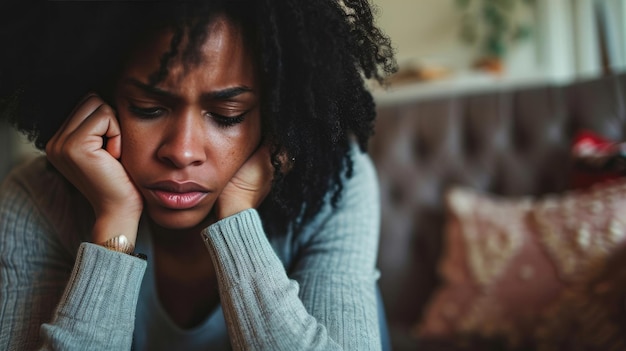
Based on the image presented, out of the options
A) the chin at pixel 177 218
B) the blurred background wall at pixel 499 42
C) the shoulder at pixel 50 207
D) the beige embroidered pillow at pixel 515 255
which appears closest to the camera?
the chin at pixel 177 218

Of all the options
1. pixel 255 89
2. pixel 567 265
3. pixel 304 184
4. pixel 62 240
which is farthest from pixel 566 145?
pixel 62 240

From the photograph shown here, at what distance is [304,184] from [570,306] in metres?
0.66

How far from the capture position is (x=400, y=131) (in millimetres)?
1587

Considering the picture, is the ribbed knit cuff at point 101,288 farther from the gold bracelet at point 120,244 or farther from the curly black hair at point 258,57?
the curly black hair at point 258,57

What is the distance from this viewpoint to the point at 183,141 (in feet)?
2.24

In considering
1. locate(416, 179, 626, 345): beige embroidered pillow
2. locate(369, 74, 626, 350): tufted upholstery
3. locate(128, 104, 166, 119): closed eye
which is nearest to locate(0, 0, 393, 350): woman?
locate(128, 104, 166, 119): closed eye

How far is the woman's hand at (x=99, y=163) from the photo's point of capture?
72 cm

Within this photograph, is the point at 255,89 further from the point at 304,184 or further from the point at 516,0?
the point at 516,0

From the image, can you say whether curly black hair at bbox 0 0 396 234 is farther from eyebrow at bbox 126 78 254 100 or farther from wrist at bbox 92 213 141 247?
wrist at bbox 92 213 141 247

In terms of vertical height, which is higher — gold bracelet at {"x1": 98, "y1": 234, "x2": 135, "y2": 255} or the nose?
the nose

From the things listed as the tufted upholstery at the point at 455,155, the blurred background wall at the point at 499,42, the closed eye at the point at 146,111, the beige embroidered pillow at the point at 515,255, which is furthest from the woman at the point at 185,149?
the blurred background wall at the point at 499,42

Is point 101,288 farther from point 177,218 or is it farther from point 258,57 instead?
point 258,57

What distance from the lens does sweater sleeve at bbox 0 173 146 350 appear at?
0.69 m

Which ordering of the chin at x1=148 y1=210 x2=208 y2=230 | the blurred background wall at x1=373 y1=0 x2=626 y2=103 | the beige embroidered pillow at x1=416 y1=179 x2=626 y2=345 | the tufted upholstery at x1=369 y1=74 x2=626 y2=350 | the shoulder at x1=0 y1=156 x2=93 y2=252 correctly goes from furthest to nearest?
the blurred background wall at x1=373 y1=0 x2=626 y2=103, the tufted upholstery at x1=369 y1=74 x2=626 y2=350, the beige embroidered pillow at x1=416 y1=179 x2=626 y2=345, the shoulder at x1=0 y1=156 x2=93 y2=252, the chin at x1=148 y1=210 x2=208 y2=230
